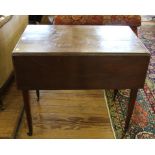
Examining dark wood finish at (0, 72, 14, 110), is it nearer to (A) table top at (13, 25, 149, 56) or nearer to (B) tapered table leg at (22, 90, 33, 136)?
(B) tapered table leg at (22, 90, 33, 136)

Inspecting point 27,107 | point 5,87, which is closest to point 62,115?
point 27,107

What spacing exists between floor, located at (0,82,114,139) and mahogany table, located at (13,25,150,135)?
374 mm

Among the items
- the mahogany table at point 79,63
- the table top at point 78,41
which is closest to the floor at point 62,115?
the mahogany table at point 79,63

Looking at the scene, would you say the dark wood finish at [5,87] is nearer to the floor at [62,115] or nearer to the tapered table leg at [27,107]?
the floor at [62,115]

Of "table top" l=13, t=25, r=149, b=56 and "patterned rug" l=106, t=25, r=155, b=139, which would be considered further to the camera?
"patterned rug" l=106, t=25, r=155, b=139

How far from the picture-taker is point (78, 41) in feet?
4.25

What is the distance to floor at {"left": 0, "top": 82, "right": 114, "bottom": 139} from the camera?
1542mm

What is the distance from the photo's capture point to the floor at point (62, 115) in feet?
5.06

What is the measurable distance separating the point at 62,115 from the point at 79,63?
661 mm

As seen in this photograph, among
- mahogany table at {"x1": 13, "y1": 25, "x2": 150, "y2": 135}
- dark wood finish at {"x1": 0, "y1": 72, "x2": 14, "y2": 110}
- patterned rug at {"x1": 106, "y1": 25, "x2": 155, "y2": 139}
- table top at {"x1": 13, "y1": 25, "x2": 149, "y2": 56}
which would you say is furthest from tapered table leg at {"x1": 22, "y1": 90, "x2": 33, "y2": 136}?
patterned rug at {"x1": 106, "y1": 25, "x2": 155, "y2": 139}

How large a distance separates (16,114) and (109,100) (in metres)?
0.79

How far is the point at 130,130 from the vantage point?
157 centimetres

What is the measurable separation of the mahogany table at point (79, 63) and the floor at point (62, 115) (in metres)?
0.37
